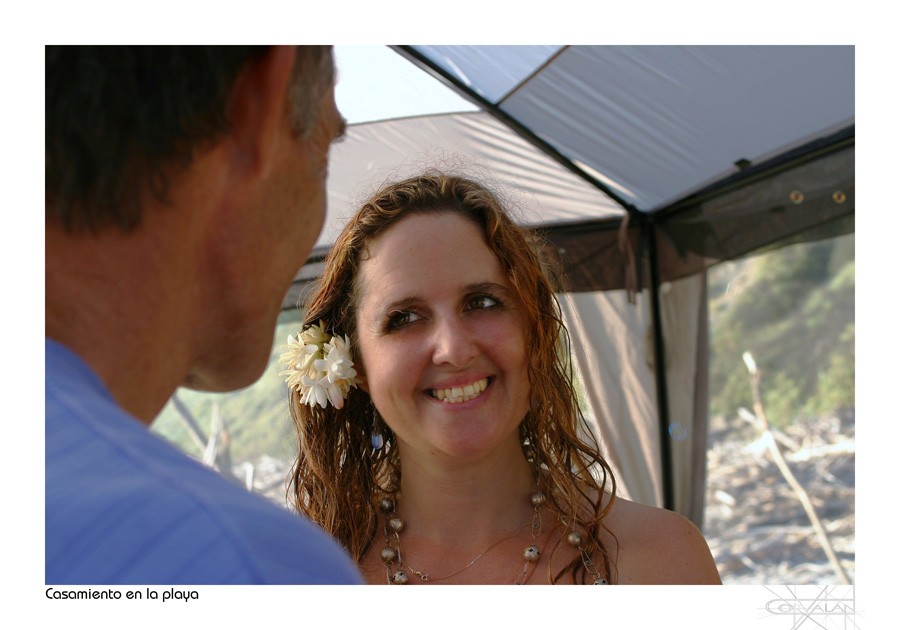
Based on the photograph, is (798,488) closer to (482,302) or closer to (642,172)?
(642,172)

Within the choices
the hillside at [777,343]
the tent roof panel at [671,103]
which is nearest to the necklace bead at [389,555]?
the tent roof panel at [671,103]

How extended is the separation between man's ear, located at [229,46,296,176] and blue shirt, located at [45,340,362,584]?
0.66ft

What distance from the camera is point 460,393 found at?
1792 millimetres

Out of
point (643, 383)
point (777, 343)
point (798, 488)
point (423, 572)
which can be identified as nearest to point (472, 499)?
point (423, 572)

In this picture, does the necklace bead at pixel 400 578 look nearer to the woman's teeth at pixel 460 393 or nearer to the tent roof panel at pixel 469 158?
the woman's teeth at pixel 460 393

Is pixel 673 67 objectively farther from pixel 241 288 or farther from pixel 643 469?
pixel 241 288

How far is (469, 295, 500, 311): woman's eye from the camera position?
185 centimetres

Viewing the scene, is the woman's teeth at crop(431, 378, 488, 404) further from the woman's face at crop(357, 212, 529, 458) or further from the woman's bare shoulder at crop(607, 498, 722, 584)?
the woman's bare shoulder at crop(607, 498, 722, 584)

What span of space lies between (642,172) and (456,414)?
2.17 m

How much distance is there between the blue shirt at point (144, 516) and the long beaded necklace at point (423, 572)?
1284mm

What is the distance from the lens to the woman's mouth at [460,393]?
5.88ft

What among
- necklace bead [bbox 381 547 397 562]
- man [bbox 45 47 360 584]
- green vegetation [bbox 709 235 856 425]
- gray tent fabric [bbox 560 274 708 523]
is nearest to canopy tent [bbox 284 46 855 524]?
gray tent fabric [bbox 560 274 708 523]
